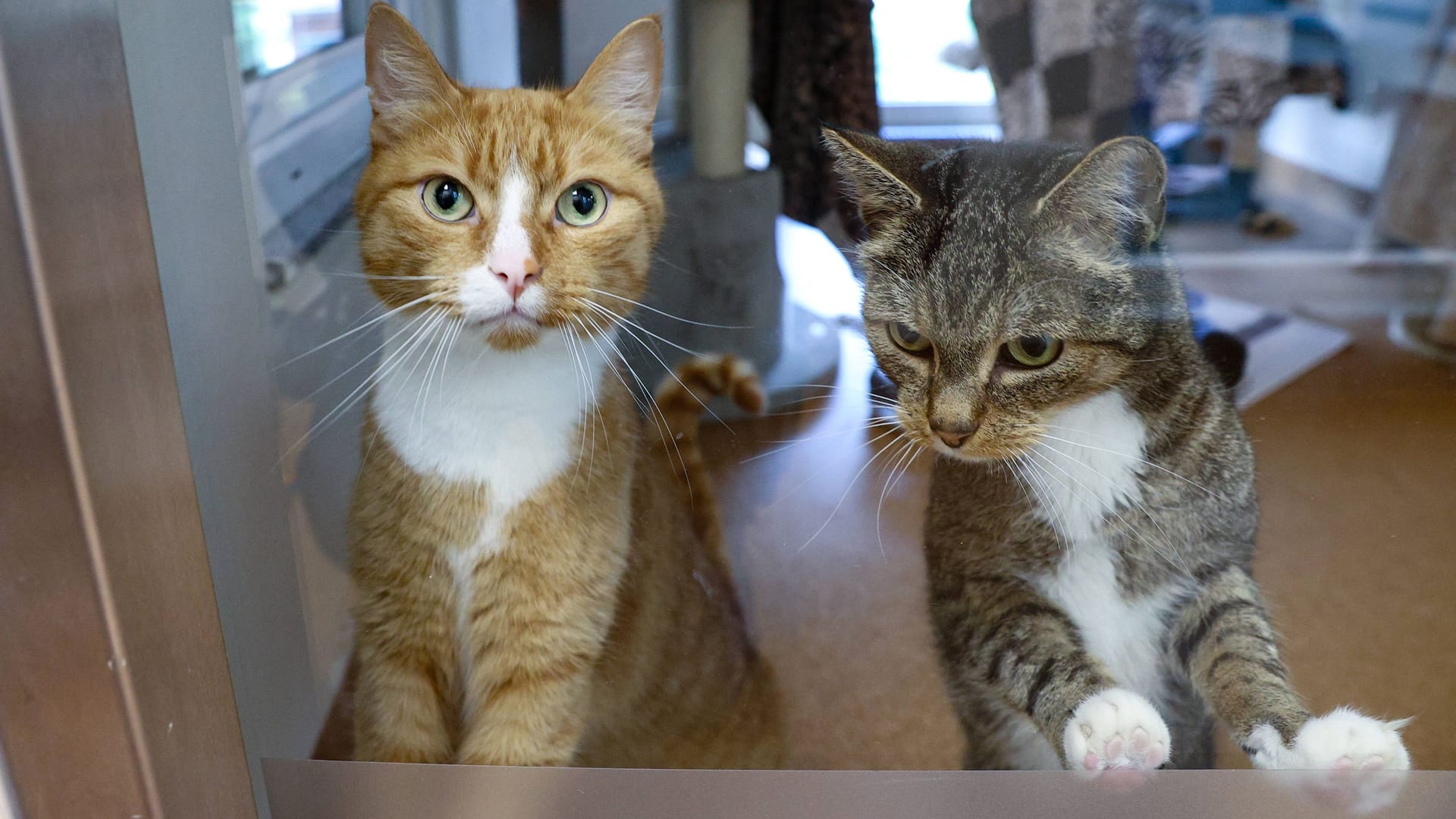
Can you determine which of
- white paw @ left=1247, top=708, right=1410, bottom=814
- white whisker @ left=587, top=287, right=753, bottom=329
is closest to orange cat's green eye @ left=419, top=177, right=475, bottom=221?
white whisker @ left=587, top=287, right=753, bottom=329

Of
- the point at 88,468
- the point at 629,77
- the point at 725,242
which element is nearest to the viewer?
the point at 88,468

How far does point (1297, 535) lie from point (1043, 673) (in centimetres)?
26

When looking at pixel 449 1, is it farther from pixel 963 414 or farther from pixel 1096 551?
pixel 1096 551

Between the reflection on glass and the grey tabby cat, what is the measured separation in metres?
0.40

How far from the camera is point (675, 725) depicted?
893 mm

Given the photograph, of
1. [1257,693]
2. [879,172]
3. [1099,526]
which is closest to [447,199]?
[879,172]

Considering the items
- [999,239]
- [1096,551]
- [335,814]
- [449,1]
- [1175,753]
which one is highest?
[449,1]

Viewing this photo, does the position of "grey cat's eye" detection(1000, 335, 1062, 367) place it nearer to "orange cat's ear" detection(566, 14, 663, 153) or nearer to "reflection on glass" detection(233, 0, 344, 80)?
"orange cat's ear" detection(566, 14, 663, 153)

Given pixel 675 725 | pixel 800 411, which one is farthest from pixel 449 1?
pixel 675 725

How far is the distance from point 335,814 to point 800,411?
529 mm

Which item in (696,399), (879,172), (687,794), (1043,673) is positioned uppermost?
(879,172)

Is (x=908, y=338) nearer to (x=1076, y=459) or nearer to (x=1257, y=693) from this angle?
(x=1076, y=459)

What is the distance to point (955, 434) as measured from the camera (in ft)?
2.32

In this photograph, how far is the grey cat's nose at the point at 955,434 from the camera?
70 centimetres
